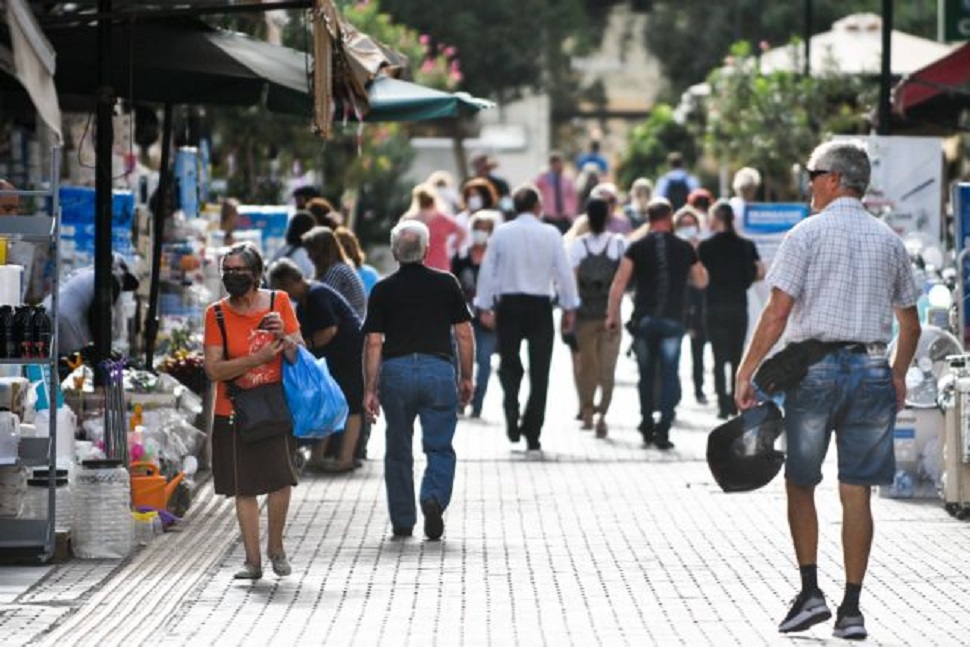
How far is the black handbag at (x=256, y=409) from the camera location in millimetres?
11953

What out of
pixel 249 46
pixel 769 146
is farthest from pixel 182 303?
pixel 769 146

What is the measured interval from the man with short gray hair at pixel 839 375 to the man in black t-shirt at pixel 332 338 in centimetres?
635

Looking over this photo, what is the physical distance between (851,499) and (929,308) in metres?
6.07

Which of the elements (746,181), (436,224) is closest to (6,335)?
(436,224)

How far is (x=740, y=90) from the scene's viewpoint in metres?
35.5

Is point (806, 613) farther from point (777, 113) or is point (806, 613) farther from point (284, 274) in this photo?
point (777, 113)

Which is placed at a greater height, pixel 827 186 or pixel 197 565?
pixel 827 186

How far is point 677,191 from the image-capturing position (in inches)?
1243

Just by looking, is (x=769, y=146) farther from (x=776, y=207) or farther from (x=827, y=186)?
(x=827, y=186)

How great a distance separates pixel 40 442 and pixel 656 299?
7.59 meters

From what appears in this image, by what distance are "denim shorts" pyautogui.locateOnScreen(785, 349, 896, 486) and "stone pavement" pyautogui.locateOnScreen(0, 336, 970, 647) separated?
633 millimetres

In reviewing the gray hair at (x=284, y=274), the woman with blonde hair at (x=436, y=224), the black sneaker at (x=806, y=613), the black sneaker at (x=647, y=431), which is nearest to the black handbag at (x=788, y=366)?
→ the black sneaker at (x=806, y=613)

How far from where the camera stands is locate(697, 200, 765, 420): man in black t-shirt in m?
20.8

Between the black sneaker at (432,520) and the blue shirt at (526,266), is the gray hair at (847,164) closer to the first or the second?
the black sneaker at (432,520)
